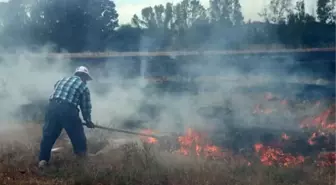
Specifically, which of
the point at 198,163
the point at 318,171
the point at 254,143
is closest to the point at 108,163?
the point at 198,163

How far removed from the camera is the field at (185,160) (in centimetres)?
629

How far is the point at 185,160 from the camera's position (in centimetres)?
743

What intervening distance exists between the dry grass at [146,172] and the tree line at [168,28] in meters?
11.1

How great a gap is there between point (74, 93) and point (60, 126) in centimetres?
63

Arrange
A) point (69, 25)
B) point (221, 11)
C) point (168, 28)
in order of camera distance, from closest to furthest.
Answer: point (69, 25) < point (221, 11) < point (168, 28)

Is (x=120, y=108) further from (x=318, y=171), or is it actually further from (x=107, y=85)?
(x=318, y=171)

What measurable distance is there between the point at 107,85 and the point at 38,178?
25.3 feet

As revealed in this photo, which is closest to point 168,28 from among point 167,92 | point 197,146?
point 167,92

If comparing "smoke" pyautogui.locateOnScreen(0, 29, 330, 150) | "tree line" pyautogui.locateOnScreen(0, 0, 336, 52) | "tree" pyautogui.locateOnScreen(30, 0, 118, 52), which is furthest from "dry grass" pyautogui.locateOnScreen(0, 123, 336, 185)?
"tree" pyautogui.locateOnScreen(30, 0, 118, 52)

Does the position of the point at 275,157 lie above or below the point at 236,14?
below

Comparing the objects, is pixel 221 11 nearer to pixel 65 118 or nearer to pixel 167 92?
pixel 167 92

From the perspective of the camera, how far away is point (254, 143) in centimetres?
827

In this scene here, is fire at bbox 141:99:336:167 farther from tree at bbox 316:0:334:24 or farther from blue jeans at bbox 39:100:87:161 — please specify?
tree at bbox 316:0:334:24

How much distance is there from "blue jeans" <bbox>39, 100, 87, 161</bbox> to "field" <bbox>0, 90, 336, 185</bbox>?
Result: 244mm
